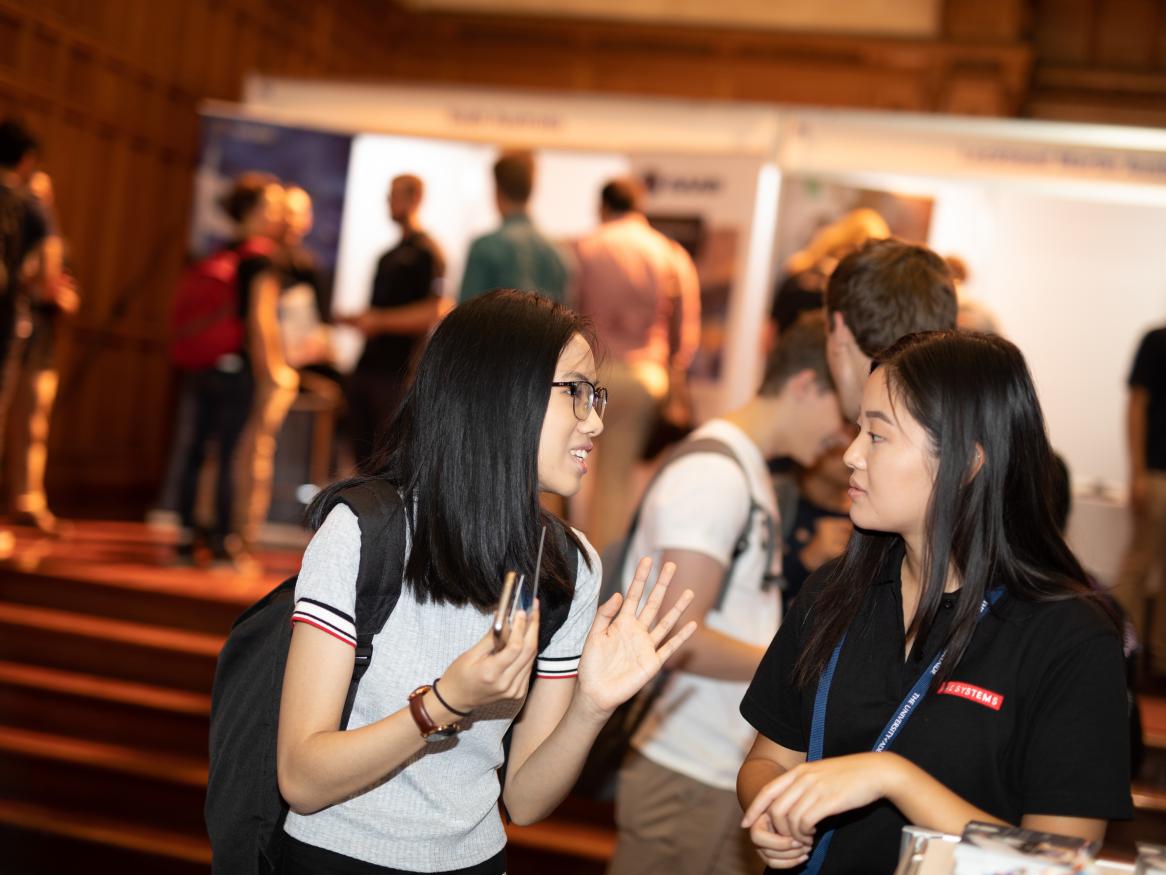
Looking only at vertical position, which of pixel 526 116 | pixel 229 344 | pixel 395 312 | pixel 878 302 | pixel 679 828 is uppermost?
pixel 526 116

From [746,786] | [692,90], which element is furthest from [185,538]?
[692,90]

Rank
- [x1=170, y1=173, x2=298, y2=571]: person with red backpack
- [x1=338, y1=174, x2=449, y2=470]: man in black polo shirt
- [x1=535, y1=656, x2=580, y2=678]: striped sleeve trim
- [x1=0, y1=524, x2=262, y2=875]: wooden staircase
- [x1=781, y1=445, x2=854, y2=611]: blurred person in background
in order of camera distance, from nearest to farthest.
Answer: [x1=535, y1=656, x2=580, y2=678]: striped sleeve trim, [x1=781, y1=445, x2=854, y2=611]: blurred person in background, [x1=0, y1=524, x2=262, y2=875]: wooden staircase, [x1=170, y1=173, x2=298, y2=571]: person with red backpack, [x1=338, y1=174, x2=449, y2=470]: man in black polo shirt

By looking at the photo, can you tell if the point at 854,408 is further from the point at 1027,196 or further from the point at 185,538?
the point at 1027,196

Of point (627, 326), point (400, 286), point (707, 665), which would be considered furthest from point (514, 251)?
point (707, 665)

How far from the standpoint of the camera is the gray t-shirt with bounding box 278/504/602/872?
5.31ft

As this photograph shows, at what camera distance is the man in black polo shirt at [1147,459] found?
552cm

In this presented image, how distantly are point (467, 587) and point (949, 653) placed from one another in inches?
23.6

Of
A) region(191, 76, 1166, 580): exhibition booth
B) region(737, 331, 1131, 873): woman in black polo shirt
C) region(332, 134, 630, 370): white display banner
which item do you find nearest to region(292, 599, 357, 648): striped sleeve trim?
region(737, 331, 1131, 873): woman in black polo shirt

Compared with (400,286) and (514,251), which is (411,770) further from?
(400,286)

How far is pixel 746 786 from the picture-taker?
168 centimetres

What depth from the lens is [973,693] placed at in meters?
1.49

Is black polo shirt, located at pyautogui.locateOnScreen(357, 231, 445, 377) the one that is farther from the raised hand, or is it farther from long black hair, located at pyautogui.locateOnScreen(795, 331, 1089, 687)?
long black hair, located at pyautogui.locateOnScreen(795, 331, 1089, 687)

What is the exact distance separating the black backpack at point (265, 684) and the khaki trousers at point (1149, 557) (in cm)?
454

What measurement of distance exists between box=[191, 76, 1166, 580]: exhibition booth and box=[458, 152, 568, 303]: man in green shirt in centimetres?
121
